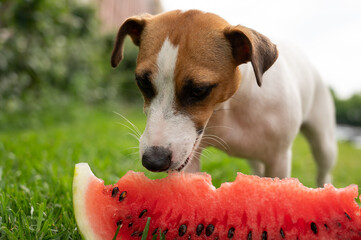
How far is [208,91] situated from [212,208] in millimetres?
648

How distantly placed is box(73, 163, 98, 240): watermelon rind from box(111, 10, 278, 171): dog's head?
0.26 m

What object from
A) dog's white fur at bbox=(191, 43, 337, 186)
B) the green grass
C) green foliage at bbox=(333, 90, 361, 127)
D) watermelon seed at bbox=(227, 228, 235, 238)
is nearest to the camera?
watermelon seed at bbox=(227, 228, 235, 238)

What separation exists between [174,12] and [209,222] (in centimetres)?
125

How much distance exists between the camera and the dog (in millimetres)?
1878

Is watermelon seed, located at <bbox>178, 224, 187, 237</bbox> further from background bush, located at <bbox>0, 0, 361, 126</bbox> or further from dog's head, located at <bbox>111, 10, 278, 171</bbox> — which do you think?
background bush, located at <bbox>0, 0, 361, 126</bbox>

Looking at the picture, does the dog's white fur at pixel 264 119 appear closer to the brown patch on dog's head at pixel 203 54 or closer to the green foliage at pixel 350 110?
the brown patch on dog's head at pixel 203 54

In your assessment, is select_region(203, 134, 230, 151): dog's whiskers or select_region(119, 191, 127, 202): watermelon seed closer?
select_region(119, 191, 127, 202): watermelon seed

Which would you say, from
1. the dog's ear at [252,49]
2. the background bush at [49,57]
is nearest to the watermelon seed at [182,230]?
the dog's ear at [252,49]

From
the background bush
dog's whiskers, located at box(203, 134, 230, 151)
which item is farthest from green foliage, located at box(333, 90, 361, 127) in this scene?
dog's whiskers, located at box(203, 134, 230, 151)

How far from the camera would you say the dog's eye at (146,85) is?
1.97m

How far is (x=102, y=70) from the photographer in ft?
30.5

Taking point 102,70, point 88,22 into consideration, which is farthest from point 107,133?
point 102,70

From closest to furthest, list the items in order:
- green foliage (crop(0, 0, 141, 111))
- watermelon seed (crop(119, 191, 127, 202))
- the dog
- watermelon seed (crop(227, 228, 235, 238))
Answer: watermelon seed (crop(227, 228, 235, 238)), watermelon seed (crop(119, 191, 127, 202)), the dog, green foliage (crop(0, 0, 141, 111))

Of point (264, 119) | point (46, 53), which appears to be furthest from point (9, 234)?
point (46, 53)
